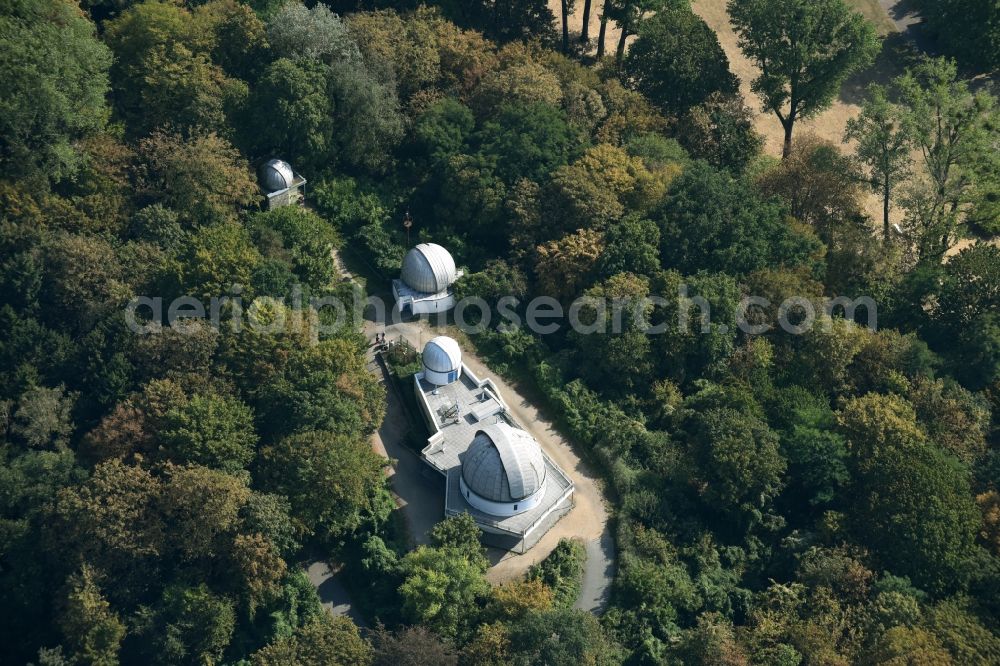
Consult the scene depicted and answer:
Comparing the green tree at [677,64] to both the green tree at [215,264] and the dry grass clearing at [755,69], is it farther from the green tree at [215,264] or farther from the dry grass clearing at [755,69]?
the green tree at [215,264]

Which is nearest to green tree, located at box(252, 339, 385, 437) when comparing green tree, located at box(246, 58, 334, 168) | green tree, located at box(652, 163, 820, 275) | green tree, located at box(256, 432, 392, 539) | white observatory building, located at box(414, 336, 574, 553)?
green tree, located at box(256, 432, 392, 539)

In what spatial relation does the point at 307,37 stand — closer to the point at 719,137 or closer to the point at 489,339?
the point at 489,339

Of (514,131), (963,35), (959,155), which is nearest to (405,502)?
(514,131)

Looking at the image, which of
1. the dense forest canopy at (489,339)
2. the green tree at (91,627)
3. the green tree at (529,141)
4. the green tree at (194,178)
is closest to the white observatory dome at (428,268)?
the dense forest canopy at (489,339)

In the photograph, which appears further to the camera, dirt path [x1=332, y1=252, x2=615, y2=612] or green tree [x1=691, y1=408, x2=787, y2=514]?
green tree [x1=691, y1=408, x2=787, y2=514]

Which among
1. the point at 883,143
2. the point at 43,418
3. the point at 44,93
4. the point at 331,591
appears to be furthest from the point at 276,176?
the point at 883,143

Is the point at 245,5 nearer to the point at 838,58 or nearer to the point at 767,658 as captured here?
the point at 838,58

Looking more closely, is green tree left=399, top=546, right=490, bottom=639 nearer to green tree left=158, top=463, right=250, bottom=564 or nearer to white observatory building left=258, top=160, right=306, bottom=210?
green tree left=158, top=463, right=250, bottom=564
